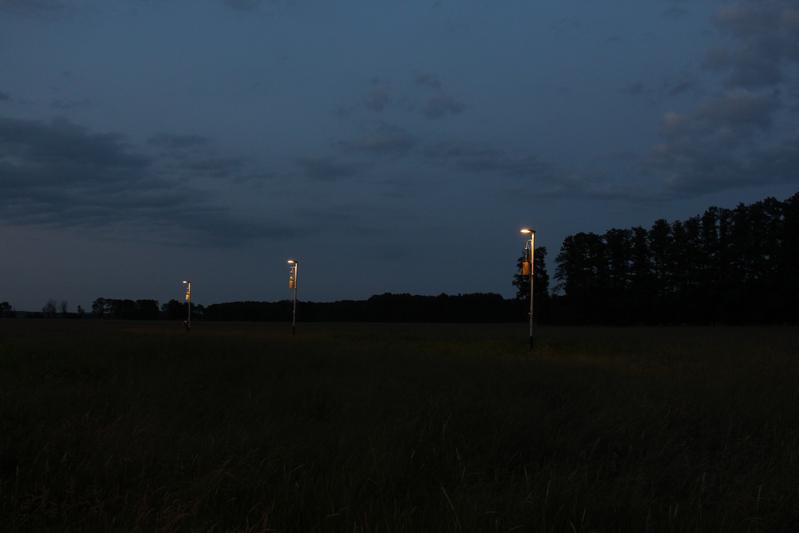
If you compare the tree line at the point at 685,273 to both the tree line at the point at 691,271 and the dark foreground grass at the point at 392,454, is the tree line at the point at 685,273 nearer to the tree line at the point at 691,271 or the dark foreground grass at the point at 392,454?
the tree line at the point at 691,271

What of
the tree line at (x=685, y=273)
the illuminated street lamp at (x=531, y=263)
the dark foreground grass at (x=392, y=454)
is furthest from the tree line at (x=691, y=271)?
the dark foreground grass at (x=392, y=454)

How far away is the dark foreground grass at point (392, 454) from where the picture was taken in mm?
4742

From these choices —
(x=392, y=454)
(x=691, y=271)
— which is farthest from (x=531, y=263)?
(x=691, y=271)

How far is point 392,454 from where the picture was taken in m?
6.06

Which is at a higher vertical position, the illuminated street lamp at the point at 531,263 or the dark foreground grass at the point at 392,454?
the illuminated street lamp at the point at 531,263

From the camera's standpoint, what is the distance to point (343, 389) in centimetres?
1034

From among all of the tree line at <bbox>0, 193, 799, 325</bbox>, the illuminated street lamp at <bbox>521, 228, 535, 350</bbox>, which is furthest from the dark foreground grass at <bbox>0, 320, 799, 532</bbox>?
the tree line at <bbox>0, 193, 799, 325</bbox>

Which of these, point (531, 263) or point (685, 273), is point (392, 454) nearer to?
point (531, 263)

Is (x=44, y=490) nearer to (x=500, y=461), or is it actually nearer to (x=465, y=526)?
(x=465, y=526)

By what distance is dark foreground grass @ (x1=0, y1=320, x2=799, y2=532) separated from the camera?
4742 millimetres

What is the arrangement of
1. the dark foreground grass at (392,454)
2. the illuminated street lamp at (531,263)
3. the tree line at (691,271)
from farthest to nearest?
the tree line at (691,271)
the illuminated street lamp at (531,263)
the dark foreground grass at (392,454)

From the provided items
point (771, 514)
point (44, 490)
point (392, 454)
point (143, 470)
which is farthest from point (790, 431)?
point (44, 490)

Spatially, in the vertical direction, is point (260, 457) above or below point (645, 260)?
below

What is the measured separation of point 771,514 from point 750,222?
75.8 metres
